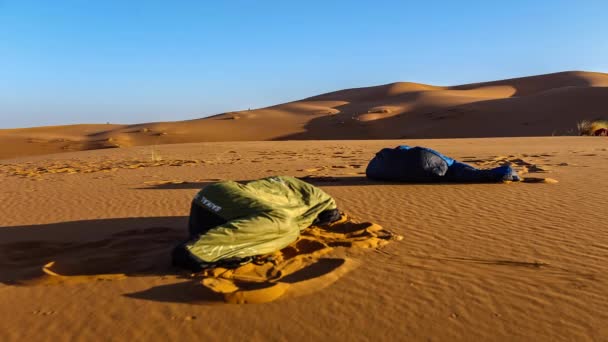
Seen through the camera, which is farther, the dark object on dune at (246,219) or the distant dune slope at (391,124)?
the distant dune slope at (391,124)

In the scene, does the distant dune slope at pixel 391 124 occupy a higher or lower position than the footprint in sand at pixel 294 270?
higher

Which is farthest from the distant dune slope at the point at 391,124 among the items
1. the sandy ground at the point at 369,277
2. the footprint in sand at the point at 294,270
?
the footprint in sand at the point at 294,270

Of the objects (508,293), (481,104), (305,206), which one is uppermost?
(481,104)

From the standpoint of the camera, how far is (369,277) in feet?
12.3

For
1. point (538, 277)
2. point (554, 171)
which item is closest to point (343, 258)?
point (538, 277)

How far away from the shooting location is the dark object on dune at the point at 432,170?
26.3ft

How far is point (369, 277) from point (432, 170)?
4.64 metres

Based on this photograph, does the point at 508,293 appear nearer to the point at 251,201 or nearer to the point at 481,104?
the point at 251,201

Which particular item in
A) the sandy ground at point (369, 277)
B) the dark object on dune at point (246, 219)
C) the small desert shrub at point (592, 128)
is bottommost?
the sandy ground at point (369, 277)

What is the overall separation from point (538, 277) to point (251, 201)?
7.66ft

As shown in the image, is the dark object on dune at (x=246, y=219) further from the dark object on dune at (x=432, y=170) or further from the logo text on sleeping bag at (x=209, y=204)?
the dark object on dune at (x=432, y=170)

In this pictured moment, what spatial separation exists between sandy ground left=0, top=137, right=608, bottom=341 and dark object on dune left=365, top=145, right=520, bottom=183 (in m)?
0.68

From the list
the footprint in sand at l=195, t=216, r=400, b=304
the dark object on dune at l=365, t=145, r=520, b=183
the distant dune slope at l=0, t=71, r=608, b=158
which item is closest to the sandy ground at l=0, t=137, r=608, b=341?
the footprint in sand at l=195, t=216, r=400, b=304

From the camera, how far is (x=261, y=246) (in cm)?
405
